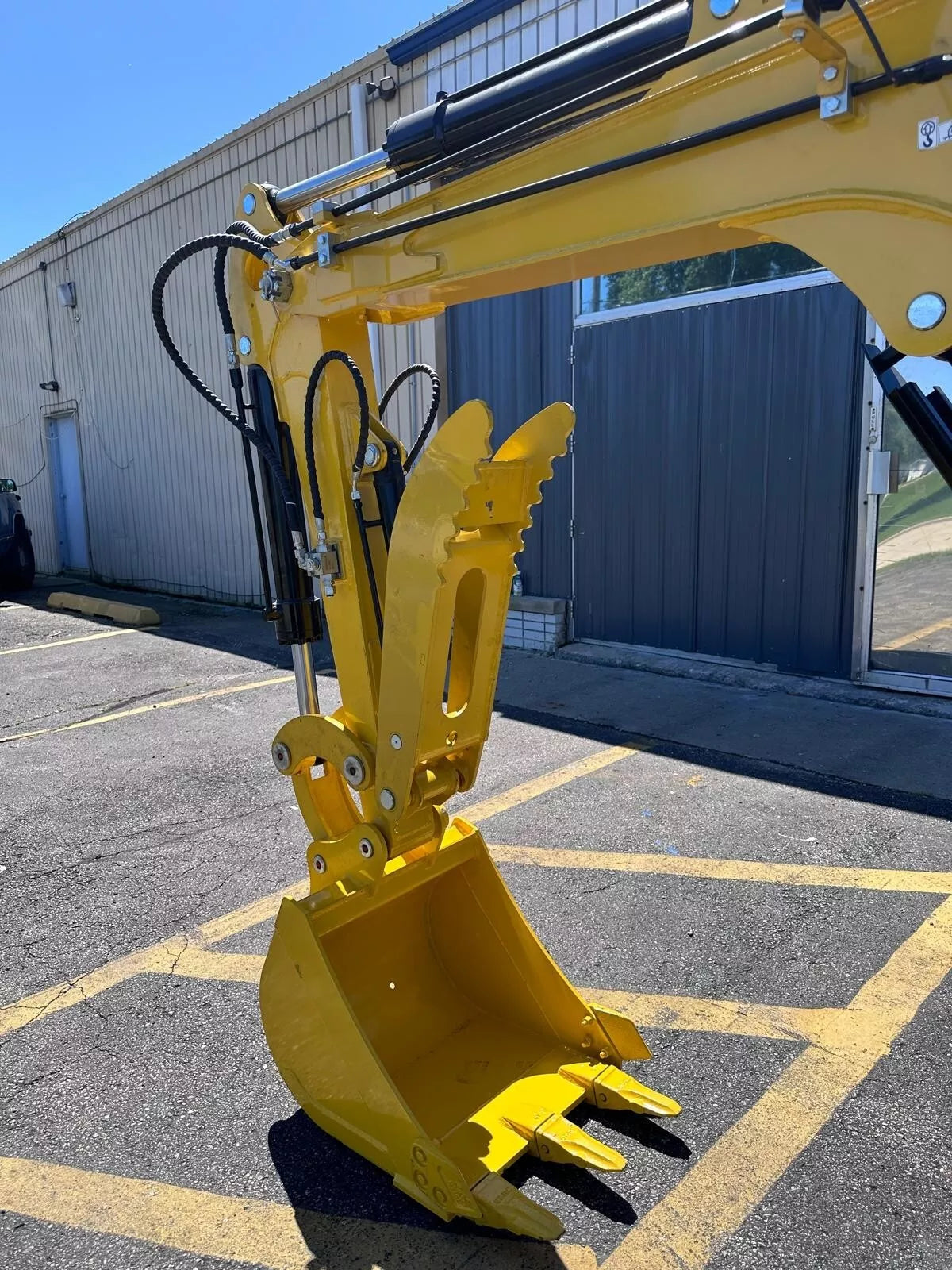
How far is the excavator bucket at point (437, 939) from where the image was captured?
233 centimetres

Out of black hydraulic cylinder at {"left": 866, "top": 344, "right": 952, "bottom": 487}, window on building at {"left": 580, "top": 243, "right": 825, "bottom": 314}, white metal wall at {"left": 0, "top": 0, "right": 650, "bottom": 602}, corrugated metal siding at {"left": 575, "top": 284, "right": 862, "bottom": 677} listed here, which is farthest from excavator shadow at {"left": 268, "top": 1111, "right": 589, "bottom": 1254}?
white metal wall at {"left": 0, "top": 0, "right": 650, "bottom": 602}

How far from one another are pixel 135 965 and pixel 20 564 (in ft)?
40.7

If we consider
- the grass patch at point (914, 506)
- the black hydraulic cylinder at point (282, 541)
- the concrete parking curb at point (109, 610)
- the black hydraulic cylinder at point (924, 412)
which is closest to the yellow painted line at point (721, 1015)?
the black hydraulic cylinder at point (282, 541)

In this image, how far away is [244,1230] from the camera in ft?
7.88

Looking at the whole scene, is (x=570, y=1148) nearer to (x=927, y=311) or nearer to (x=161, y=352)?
(x=927, y=311)

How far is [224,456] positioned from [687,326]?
6906 millimetres

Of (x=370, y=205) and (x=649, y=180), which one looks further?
(x=370, y=205)

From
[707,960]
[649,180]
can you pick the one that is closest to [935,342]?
[649,180]

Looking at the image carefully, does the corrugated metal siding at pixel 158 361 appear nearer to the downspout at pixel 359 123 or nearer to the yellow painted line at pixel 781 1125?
the downspout at pixel 359 123

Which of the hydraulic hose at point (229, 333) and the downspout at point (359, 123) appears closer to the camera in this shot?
the hydraulic hose at point (229, 333)

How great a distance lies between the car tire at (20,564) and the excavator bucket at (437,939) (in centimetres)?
1317

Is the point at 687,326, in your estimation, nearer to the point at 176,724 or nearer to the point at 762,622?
the point at 762,622

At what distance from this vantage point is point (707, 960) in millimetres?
3561

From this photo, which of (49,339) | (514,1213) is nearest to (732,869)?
(514,1213)
